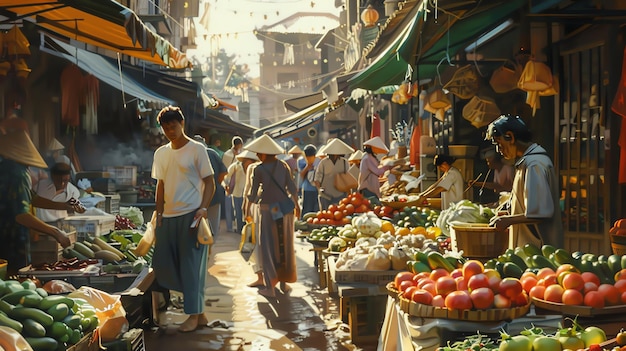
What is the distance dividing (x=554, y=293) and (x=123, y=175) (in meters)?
13.3

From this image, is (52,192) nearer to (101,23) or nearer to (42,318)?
(101,23)

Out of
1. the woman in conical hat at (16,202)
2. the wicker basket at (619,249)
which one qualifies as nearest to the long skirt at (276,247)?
the woman in conical hat at (16,202)

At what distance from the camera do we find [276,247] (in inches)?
429

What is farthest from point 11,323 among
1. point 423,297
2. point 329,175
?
point 329,175

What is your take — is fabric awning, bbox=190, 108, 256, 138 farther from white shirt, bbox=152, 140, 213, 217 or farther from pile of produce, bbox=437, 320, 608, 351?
pile of produce, bbox=437, 320, 608, 351

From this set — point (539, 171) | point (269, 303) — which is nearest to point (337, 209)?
point (269, 303)

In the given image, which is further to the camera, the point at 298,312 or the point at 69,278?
the point at 298,312

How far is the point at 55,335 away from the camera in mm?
4441

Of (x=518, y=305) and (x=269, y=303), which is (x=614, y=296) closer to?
(x=518, y=305)

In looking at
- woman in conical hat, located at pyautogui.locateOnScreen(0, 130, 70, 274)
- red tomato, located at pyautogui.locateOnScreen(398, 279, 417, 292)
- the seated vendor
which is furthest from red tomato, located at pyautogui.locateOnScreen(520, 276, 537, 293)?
the seated vendor

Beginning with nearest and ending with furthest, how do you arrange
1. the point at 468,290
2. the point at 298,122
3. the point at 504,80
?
the point at 468,290, the point at 504,80, the point at 298,122

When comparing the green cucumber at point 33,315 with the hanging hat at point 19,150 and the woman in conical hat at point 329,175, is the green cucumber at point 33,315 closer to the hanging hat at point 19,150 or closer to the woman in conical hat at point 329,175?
the hanging hat at point 19,150

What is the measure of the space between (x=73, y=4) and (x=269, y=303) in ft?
15.3

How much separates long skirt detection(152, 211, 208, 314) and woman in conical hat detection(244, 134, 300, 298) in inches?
98.4
